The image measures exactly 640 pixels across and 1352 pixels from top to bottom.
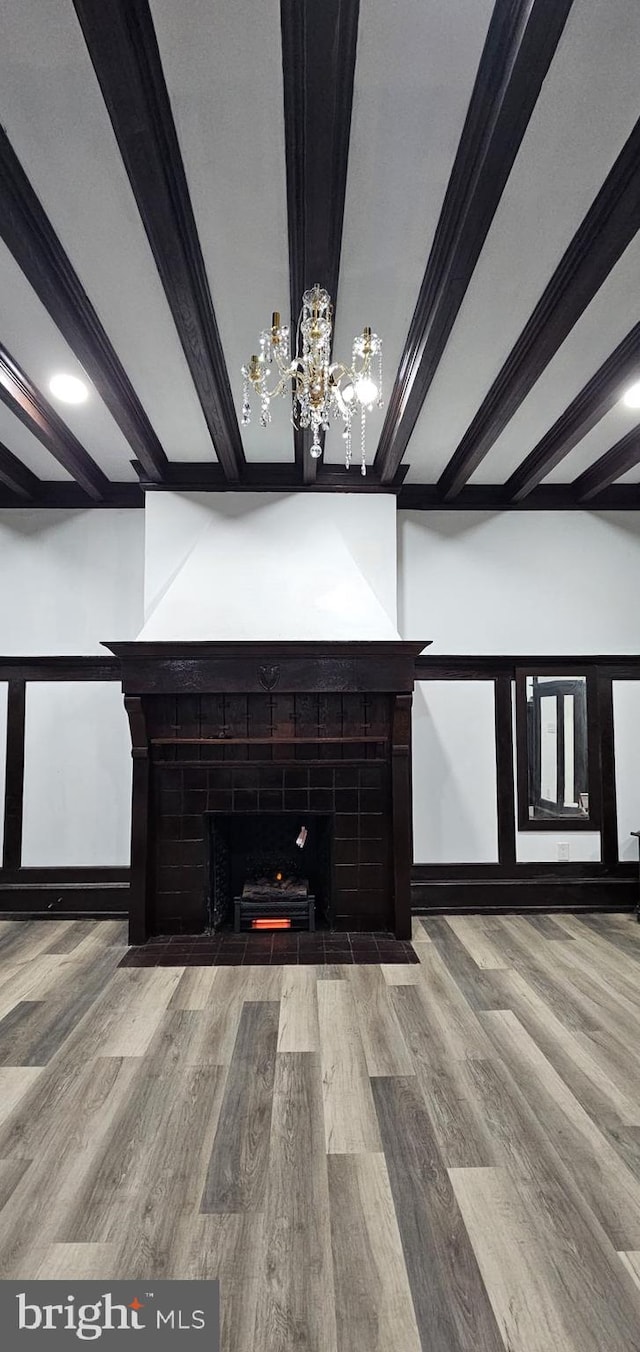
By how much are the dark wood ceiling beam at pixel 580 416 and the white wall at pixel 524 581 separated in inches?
15.6

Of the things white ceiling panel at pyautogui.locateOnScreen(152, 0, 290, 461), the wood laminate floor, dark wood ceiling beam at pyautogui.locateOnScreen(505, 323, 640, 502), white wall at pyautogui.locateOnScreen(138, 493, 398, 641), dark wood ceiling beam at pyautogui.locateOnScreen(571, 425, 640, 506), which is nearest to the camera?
the wood laminate floor

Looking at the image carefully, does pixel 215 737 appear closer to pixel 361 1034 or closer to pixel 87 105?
pixel 361 1034

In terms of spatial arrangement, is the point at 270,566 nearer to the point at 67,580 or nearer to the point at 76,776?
the point at 67,580

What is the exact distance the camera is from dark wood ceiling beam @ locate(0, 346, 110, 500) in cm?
326

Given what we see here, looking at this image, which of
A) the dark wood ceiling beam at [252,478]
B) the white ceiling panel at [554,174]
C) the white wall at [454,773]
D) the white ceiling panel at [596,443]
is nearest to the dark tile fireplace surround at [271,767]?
the white wall at [454,773]

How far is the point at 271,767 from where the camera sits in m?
4.32

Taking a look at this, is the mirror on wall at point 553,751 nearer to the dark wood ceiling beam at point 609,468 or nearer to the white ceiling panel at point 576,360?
the dark wood ceiling beam at point 609,468

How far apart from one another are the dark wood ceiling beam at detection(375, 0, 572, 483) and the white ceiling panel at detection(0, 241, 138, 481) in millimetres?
1443

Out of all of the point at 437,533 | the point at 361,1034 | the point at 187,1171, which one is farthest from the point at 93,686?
the point at 187,1171

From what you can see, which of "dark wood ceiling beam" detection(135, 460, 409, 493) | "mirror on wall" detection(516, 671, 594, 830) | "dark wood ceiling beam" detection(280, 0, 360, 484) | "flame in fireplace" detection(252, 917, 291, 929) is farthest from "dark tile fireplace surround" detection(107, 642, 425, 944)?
"dark wood ceiling beam" detection(280, 0, 360, 484)

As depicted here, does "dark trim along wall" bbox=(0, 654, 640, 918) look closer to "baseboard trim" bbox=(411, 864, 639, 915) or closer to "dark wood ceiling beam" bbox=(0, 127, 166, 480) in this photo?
"baseboard trim" bbox=(411, 864, 639, 915)

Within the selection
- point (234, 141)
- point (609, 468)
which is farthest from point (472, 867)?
point (234, 141)

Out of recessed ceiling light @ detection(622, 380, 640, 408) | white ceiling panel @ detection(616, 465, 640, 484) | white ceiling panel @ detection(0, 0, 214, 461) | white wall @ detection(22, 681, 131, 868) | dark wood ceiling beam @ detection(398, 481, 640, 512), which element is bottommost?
white wall @ detection(22, 681, 131, 868)

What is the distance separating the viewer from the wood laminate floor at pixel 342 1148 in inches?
60.8
